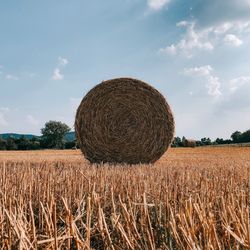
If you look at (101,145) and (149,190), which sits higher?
(101,145)

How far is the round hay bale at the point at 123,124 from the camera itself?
379 inches

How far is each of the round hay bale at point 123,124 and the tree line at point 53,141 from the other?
13209 millimetres

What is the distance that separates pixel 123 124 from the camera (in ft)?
32.5

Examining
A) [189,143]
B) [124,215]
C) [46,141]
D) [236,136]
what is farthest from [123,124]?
Answer: [46,141]

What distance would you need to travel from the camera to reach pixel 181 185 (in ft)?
13.7

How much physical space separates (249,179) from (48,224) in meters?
3.25

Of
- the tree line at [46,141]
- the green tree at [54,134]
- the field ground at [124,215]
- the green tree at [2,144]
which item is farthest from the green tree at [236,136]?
the field ground at [124,215]

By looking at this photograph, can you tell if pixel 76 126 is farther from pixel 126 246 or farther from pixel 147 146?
pixel 126 246

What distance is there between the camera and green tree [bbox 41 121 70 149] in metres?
44.0

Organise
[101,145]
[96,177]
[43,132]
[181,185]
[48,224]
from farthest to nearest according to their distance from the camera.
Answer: [43,132], [101,145], [96,177], [181,185], [48,224]

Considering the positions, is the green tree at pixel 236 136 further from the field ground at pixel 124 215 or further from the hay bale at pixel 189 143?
the field ground at pixel 124 215

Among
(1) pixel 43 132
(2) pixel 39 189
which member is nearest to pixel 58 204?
(2) pixel 39 189

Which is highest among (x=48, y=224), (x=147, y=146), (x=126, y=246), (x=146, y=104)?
(x=146, y=104)

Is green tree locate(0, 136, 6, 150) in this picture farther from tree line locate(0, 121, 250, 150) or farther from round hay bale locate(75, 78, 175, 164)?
round hay bale locate(75, 78, 175, 164)
